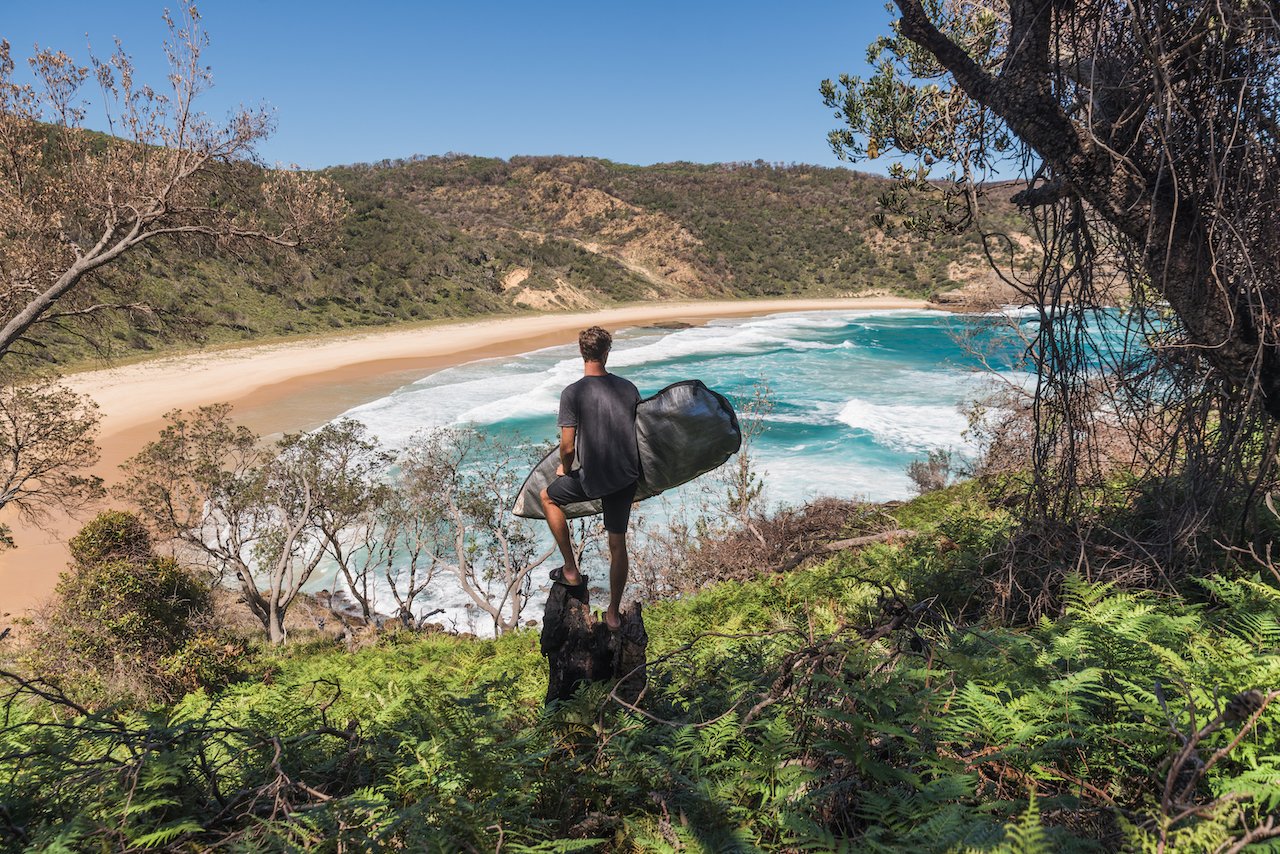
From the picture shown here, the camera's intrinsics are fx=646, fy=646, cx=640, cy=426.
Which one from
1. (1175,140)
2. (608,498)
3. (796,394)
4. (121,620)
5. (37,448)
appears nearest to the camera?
(1175,140)

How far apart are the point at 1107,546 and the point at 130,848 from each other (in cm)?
554

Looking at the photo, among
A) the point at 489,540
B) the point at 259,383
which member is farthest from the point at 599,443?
the point at 259,383

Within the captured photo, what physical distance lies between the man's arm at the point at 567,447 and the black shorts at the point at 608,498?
0.07 m

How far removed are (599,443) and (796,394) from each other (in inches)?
1277

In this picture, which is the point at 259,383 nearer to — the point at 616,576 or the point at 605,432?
the point at 616,576

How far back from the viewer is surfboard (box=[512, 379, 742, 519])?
3.80 m

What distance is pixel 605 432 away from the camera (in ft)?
12.4

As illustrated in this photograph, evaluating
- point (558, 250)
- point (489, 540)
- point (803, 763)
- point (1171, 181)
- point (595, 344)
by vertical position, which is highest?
point (558, 250)

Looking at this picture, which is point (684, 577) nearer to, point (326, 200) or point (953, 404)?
point (326, 200)

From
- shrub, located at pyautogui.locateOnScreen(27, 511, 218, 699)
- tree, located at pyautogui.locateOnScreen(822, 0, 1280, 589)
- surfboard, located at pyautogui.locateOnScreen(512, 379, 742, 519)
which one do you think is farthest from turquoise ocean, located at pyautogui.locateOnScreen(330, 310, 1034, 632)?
surfboard, located at pyautogui.locateOnScreen(512, 379, 742, 519)

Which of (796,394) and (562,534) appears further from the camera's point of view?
(796,394)

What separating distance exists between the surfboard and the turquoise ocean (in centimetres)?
907

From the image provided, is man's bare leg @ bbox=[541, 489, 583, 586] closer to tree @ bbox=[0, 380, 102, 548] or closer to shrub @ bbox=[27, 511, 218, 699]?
shrub @ bbox=[27, 511, 218, 699]

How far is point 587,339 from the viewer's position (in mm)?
3930
